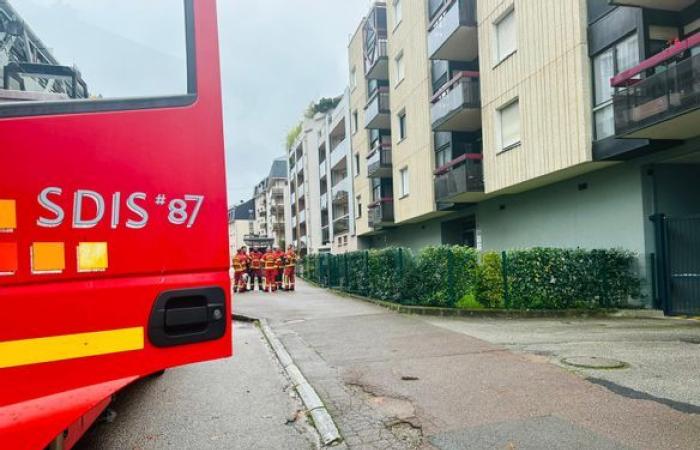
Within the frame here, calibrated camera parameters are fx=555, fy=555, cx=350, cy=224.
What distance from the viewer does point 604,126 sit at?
12602mm

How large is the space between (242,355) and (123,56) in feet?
20.5

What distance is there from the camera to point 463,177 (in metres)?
18.5

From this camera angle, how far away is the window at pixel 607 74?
12055mm


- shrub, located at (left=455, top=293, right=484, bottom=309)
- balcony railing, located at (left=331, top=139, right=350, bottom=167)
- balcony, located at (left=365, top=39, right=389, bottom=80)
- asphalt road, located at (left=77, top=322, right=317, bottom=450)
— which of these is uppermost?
balcony, located at (left=365, top=39, right=389, bottom=80)

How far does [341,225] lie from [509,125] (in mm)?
26593

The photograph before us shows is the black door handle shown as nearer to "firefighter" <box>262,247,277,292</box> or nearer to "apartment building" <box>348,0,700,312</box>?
"apartment building" <box>348,0,700,312</box>

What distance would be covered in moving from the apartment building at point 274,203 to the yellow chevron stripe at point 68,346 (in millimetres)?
74459

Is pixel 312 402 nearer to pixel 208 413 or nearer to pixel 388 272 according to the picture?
pixel 208 413

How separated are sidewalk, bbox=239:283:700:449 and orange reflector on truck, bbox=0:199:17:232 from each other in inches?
116

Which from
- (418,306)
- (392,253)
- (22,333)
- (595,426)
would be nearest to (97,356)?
(22,333)

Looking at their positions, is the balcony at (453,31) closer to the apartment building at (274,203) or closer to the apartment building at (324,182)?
the apartment building at (324,182)

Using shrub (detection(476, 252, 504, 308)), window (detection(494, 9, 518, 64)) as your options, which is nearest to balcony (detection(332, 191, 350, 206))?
window (detection(494, 9, 518, 64))

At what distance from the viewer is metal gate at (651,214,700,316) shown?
10.2 meters

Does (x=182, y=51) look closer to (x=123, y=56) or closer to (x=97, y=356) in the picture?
(x=123, y=56)
